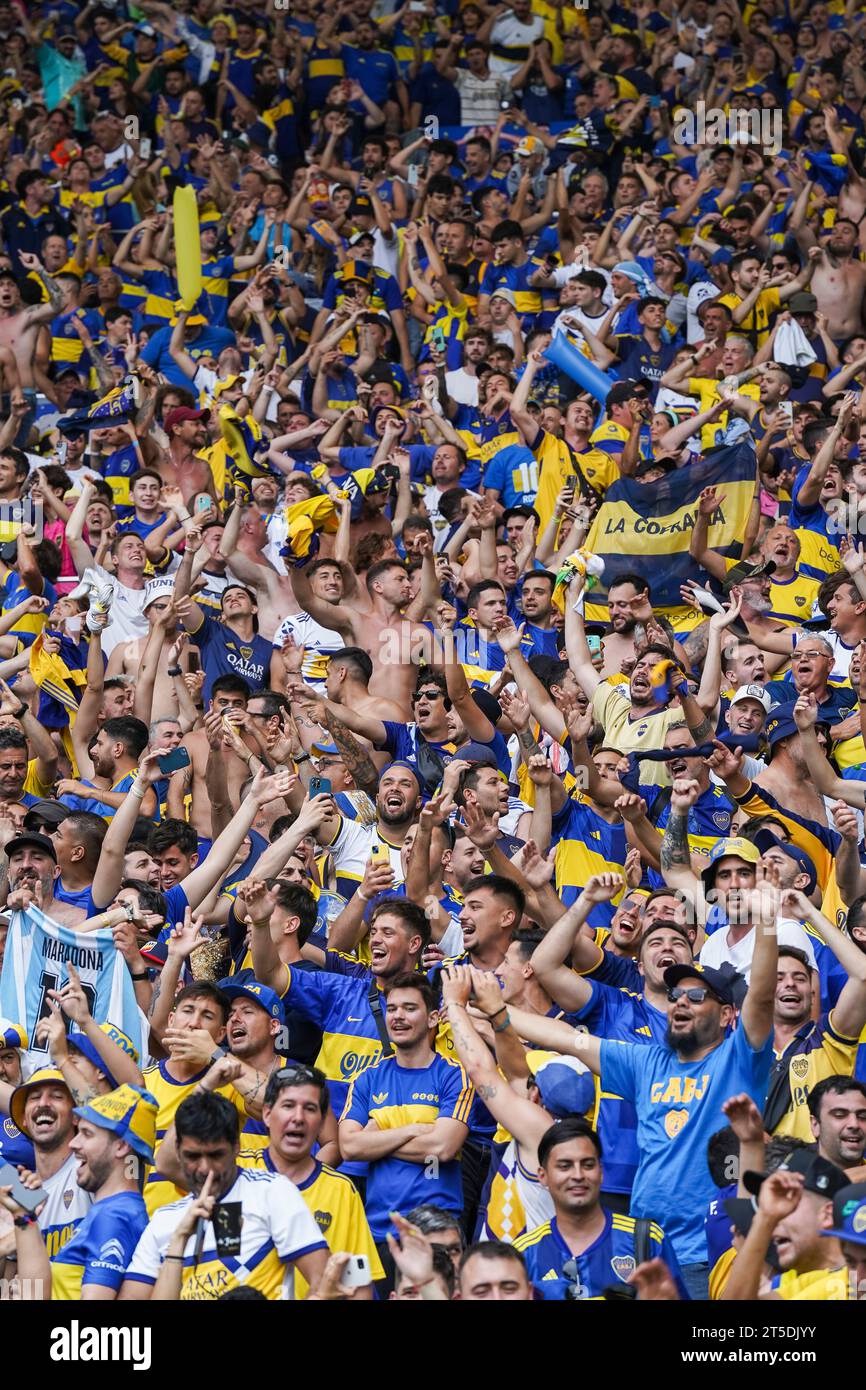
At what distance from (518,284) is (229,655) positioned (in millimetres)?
5829

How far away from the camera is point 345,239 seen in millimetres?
16922

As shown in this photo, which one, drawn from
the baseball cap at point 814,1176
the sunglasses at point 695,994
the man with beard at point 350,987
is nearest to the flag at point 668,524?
the man with beard at point 350,987

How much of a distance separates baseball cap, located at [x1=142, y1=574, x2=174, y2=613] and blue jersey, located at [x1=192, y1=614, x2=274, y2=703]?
22.2 inches

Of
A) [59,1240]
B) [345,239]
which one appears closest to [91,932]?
[59,1240]

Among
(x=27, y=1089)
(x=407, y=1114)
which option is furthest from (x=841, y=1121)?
(x=27, y=1089)

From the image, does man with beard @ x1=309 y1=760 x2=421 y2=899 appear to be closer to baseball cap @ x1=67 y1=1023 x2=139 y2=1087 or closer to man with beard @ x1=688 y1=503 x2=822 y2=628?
baseball cap @ x1=67 y1=1023 x2=139 y2=1087

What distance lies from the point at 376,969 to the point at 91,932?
118 cm

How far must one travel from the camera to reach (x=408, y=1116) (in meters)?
7.05

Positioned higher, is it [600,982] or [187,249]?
[187,249]

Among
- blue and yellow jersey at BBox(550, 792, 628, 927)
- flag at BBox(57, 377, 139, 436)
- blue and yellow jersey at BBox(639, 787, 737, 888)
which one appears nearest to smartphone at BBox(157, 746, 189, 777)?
blue and yellow jersey at BBox(550, 792, 628, 927)

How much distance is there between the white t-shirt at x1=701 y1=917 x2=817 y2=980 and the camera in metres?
7.51

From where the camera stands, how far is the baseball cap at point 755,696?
9.65 meters

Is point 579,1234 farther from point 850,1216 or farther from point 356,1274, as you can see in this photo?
point 850,1216
